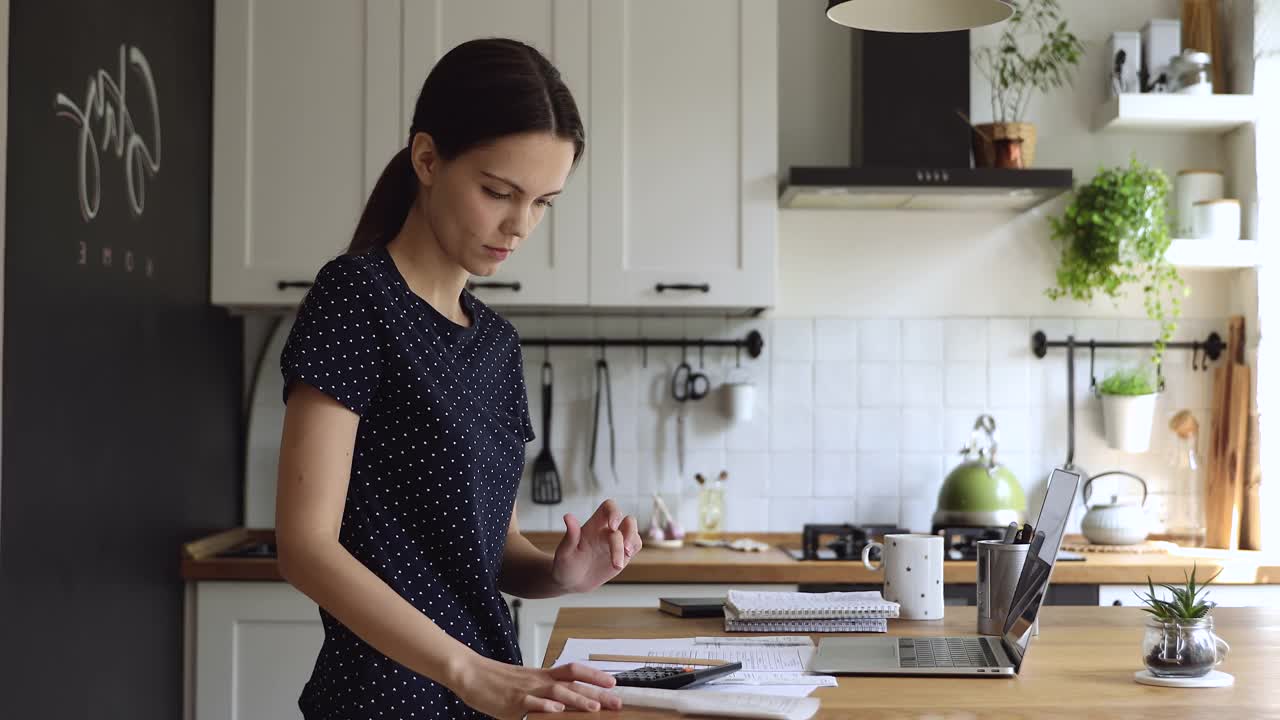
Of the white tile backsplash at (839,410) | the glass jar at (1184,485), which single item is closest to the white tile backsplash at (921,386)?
the white tile backsplash at (839,410)

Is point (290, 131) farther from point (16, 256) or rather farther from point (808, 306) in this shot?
point (808, 306)

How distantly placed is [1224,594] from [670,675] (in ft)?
7.24

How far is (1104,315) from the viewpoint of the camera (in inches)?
141

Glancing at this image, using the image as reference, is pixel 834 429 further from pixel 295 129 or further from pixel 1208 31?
pixel 295 129

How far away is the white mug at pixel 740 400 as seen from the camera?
3488 mm

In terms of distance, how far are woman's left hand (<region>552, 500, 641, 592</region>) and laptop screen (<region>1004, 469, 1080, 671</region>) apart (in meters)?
0.49

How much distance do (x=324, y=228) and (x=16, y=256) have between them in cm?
120

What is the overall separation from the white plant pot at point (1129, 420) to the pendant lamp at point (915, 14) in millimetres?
1780

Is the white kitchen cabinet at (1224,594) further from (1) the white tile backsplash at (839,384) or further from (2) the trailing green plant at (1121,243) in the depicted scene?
(1) the white tile backsplash at (839,384)

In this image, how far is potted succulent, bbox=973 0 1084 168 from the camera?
351cm

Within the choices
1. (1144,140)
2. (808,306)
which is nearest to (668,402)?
(808,306)

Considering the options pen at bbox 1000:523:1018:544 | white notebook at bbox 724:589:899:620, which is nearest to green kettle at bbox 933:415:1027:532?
pen at bbox 1000:523:1018:544

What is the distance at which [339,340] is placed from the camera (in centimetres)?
122

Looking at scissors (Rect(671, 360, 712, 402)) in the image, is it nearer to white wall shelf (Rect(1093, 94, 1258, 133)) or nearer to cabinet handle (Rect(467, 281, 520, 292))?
cabinet handle (Rect(467, 281, 520, 292))
